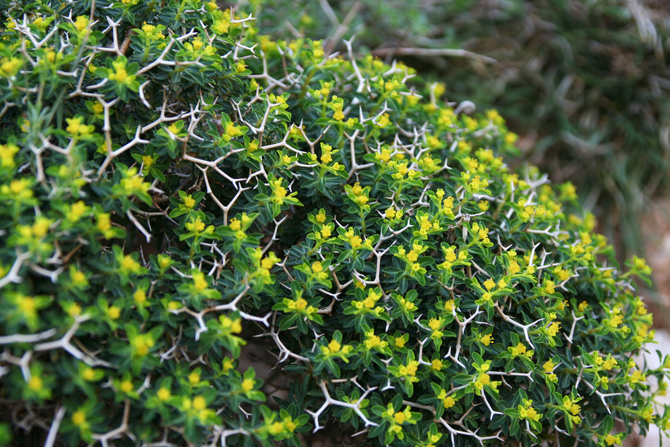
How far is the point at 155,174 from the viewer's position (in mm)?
1335

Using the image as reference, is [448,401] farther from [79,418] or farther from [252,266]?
[79,418]

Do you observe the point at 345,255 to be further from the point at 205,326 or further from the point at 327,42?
the point at 327,42

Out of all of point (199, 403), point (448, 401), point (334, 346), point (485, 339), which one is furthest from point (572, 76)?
point (199, 403)

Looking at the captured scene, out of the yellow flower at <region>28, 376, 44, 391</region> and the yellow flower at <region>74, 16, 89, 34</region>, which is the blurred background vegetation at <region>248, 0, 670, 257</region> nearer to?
the yellow flower at <region>74, 16, 89, 34</region>

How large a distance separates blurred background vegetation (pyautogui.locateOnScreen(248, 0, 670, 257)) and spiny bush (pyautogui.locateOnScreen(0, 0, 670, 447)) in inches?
56.9

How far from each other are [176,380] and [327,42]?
2.03 m

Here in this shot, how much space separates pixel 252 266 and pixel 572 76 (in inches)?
111

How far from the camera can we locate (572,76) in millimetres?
3205

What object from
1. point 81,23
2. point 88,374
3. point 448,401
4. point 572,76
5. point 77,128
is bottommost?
point 448,401

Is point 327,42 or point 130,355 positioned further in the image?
point 327,42

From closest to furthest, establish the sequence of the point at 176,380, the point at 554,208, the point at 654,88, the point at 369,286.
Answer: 1. the point at 176,380
2. the point at 369,286
3. the point at 554,208
4. the point at 654,88

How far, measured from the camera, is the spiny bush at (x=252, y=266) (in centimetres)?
111

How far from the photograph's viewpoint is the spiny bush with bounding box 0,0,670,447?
1.11m

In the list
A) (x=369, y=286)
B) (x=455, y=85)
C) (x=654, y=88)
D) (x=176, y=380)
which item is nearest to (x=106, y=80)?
(x=176, y=380)
